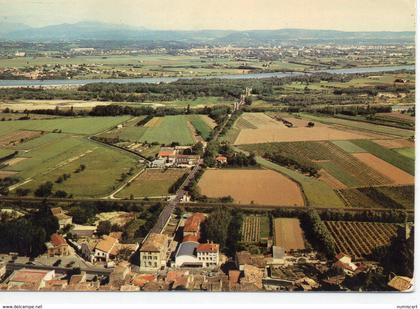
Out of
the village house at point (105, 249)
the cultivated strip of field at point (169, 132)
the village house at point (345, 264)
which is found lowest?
the village house at point (105, 249)

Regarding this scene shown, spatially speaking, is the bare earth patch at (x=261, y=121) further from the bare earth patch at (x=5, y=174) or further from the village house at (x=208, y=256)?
the bare earth patch at (x=5, y=174)

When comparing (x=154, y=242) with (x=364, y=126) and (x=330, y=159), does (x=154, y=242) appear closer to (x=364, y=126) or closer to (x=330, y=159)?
(x=330, y=159)

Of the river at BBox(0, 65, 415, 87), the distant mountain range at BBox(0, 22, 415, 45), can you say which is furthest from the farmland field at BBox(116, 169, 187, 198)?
the river at BBox(0, 65, 415, 87)

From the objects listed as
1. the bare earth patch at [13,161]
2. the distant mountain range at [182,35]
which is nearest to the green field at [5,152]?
the bare earth patch at [13,161]

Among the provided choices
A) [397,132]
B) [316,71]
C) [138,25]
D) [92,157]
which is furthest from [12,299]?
[316,71]

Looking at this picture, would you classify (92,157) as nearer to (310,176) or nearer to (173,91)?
(173,91)

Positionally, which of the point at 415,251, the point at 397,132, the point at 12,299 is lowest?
the point at 12,299

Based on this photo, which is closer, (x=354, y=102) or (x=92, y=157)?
(x=92, y=157)
